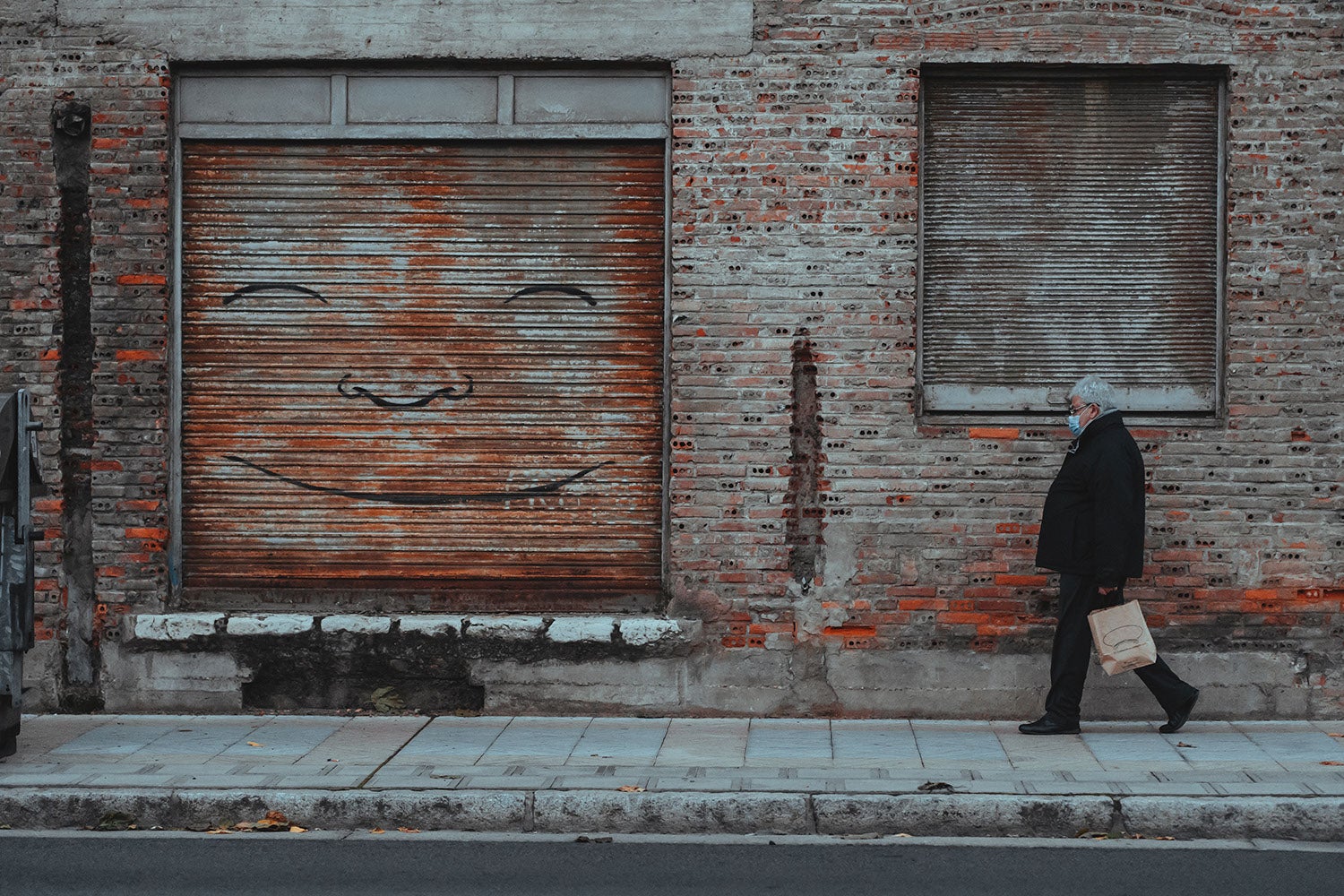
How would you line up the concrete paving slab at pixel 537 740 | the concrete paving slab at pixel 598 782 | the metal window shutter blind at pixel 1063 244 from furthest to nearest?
the metal window shutter blind at pixel 1063 244
the concrete paving slab at pixel 537 740
the concrete paving slab at pixel 598 782

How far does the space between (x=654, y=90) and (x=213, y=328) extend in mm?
3101

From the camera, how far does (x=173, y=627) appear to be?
355 inches

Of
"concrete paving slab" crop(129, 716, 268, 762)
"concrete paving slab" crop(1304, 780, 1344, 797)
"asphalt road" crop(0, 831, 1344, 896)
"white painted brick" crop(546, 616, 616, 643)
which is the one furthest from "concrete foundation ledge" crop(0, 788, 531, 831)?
"concrete paving slab" crop(1304, 780, 1344, 797)

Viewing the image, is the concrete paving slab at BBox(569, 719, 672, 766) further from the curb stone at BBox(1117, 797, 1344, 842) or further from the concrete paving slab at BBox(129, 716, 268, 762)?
the curb stone at BBox(1117, 797, 1344, 842)

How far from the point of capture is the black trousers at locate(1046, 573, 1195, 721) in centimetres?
823

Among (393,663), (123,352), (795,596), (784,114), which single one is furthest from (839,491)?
(123,352)

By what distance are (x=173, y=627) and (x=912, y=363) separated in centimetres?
472

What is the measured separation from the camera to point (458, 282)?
9242 mm

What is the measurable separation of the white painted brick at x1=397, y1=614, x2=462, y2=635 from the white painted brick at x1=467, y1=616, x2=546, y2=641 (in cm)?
8

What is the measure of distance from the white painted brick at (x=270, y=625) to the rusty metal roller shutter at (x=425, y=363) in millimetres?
372

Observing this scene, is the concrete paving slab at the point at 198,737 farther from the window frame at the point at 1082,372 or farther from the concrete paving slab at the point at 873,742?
the window frame at the point at 1082,372

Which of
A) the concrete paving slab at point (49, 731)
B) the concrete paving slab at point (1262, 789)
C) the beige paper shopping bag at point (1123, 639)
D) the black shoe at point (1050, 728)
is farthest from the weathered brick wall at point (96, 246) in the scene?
the concrete paving slab at point (1262, 789)

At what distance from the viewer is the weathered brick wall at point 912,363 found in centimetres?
881

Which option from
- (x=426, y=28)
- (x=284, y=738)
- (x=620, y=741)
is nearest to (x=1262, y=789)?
(x=620, y=741)
